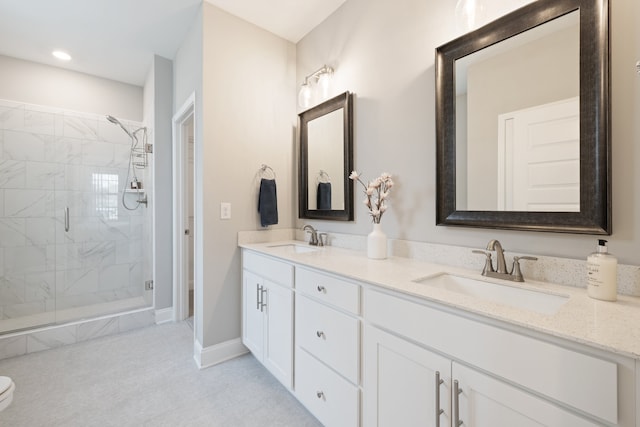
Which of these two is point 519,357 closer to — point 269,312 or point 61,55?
point 269,312

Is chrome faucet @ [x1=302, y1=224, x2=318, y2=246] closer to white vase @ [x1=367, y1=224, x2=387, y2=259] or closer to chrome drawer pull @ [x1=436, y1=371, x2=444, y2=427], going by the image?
white vase @ [x1=367, y1=224, x2=387, y2=259]

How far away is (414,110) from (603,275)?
1136 millimetres

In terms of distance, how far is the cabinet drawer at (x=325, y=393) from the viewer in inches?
48.5

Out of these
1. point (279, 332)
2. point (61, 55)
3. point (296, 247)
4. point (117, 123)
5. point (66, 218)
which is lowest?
point (279, 332)

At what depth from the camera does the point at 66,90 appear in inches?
119

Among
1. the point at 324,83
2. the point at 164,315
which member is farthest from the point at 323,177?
the point at 164,315

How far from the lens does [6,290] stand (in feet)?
8.68

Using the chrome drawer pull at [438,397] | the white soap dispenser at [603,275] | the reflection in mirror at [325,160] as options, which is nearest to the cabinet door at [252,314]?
the reflection in mirror at [325,160]

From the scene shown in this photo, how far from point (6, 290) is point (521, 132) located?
4.34 metres

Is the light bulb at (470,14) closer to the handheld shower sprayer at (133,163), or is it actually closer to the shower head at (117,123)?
the handheld shower sprayer at (133,163)

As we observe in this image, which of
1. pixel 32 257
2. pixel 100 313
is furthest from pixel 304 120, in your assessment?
pixel 32 257

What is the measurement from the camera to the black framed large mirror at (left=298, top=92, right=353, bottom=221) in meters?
1.99

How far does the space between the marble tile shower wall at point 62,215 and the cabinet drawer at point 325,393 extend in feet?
8.24

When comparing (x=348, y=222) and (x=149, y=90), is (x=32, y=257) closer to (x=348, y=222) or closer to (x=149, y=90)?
(x=149, y=90)
